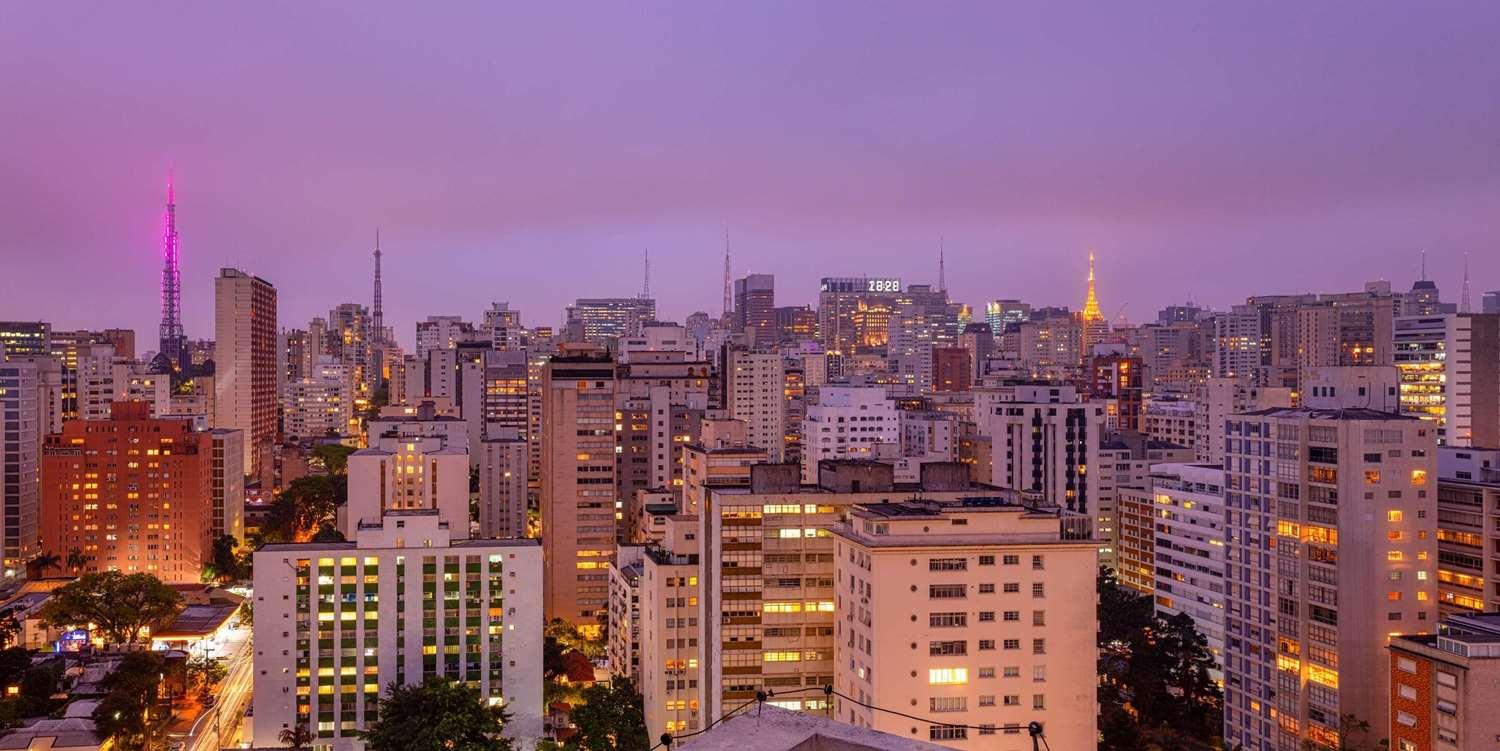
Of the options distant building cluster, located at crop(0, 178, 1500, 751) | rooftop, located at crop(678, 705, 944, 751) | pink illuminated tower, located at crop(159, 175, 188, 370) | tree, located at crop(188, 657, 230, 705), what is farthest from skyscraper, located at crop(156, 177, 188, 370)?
rooftop, located at crop(678, 705, 944, 751)

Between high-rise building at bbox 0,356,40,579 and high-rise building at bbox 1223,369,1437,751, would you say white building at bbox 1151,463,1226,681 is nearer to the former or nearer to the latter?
high-rise building at bbox 1223,369,1437,751

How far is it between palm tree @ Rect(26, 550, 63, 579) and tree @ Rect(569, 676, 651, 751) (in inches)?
1967

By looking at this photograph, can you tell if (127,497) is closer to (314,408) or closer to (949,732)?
(949,732)

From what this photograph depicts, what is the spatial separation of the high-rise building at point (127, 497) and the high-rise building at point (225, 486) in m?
2.98

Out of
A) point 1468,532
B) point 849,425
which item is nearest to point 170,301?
point 849,425

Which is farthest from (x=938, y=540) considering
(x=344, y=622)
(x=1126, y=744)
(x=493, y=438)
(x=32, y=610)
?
(x=493, y=438)

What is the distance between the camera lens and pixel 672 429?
236 ft

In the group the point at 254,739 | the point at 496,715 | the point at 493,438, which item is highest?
the point at 493,438

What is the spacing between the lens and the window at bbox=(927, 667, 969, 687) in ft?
95.5

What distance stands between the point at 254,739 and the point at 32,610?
24.8 metres

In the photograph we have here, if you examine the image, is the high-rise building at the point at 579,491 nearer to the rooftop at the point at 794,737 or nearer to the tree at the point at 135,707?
the tree at the point at 135,707

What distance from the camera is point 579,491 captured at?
66.9 meters

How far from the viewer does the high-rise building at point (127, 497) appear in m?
77.8

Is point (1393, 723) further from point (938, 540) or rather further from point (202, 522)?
point (202, 522)
